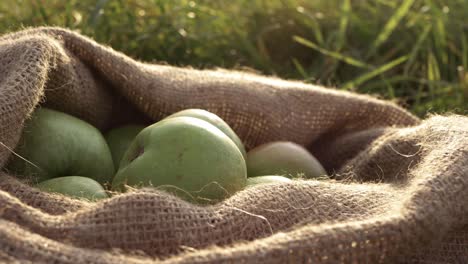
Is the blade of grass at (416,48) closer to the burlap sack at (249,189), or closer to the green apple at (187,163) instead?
the burlap sack at (249,189)

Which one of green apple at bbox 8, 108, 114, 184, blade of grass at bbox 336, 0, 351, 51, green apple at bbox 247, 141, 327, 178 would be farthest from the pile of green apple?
blade of grass at bbox 336, 0, 351, 51

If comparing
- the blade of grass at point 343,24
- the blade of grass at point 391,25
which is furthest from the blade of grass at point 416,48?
the blade of grass at point 343,24

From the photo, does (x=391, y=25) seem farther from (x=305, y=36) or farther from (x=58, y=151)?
(x=58, y=151)

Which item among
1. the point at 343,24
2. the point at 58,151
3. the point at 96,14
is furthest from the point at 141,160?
the point at 343,24

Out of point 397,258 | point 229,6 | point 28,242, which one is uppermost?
point 229,6

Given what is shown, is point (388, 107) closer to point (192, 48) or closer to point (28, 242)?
Result: point (192, 48)

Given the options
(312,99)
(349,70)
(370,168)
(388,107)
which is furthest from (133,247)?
(349,70)

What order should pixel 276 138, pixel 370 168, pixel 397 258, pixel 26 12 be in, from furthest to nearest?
pixel 26 12
pixel 276 138
pixel 370 168
pixel 397 258
